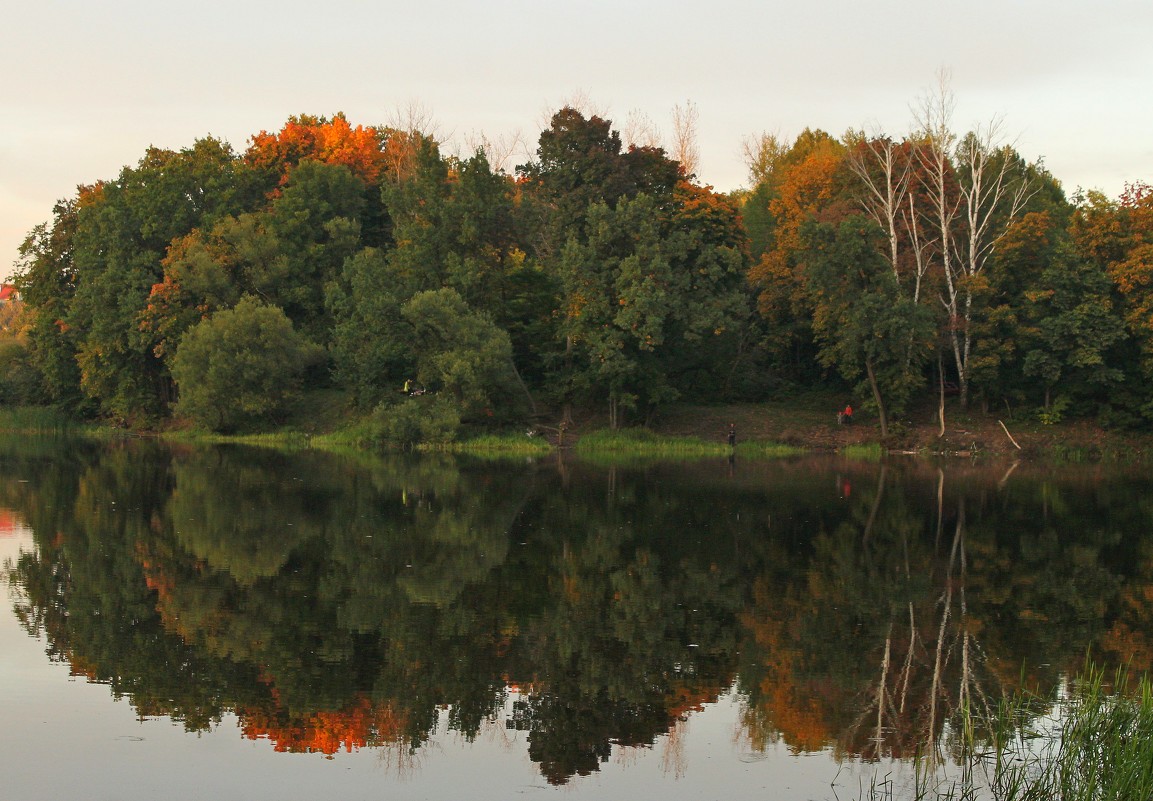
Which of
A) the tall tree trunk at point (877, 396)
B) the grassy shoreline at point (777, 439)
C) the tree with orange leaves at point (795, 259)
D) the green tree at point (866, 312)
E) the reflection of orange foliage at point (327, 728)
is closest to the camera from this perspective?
the reflection of orange foliage at point (327, 728)

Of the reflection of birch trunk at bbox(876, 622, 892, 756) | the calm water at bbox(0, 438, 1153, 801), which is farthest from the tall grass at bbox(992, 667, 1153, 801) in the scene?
the reflection of birch trunk at bbox(876, 622, 892, 756)

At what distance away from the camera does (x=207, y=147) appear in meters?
63.0

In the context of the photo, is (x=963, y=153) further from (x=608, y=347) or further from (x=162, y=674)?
(x=162, y=674)

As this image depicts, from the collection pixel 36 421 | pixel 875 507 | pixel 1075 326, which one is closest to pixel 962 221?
pixel 1075 326

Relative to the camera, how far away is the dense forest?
1902 inches

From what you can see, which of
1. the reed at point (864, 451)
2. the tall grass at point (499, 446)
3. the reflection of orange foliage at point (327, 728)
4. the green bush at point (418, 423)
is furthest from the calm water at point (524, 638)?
the green bush at point (418, 423)

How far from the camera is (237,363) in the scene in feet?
175

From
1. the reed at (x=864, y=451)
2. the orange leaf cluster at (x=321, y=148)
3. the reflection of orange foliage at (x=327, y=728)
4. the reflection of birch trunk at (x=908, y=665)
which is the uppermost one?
the orange leaf cluster at (x=321, y=148)

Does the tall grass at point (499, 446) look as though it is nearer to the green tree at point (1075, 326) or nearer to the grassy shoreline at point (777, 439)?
the grassy shoreline at point (777, 439)

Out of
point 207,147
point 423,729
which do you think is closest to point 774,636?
point 423,729

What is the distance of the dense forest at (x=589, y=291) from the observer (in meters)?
48.3

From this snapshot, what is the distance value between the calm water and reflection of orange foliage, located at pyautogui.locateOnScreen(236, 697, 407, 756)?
27 mm

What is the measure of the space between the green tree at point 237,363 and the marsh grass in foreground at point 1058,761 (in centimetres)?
4735

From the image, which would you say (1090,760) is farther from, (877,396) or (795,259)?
(795,259)
